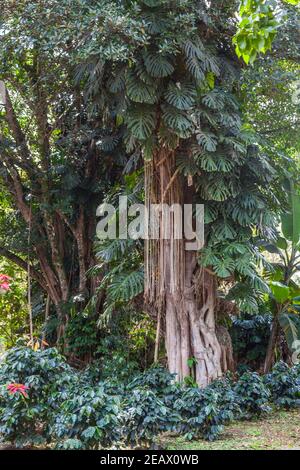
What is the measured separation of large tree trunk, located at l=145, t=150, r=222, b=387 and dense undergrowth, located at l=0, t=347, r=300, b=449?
76 centimetres

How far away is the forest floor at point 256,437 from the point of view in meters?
4.50

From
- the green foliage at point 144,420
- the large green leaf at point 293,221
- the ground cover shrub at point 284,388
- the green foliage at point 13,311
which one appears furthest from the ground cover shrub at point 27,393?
the green foliage at point 13,311

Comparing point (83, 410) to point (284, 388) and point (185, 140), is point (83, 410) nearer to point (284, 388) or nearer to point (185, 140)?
point (284, 388)

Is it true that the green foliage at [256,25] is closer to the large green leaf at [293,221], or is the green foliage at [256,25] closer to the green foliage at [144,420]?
the green foliage at [144,420]

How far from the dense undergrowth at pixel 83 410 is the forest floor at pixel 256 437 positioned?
4.2 inches

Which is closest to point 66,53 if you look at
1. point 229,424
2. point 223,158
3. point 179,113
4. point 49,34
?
point 49,34

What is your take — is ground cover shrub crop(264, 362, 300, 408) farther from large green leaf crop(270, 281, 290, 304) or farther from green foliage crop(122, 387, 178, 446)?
green foliage crop(122, 387, 178, 446)

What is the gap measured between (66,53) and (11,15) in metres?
0.66

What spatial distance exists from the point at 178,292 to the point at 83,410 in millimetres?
2288

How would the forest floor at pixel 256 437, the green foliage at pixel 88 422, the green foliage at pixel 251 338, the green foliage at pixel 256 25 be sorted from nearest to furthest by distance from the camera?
1. the green foliage at pixel 256 25
2. the green foliage at pixel 88 422
3. the forest floor at pixel 256 437
4. the green foliage at pixel 251 338

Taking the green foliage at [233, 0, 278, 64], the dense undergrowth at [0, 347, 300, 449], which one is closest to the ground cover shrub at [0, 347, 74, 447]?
the dense undergrowth at [0, 347, 300, 449]

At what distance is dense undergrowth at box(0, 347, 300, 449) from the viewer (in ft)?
13.1
